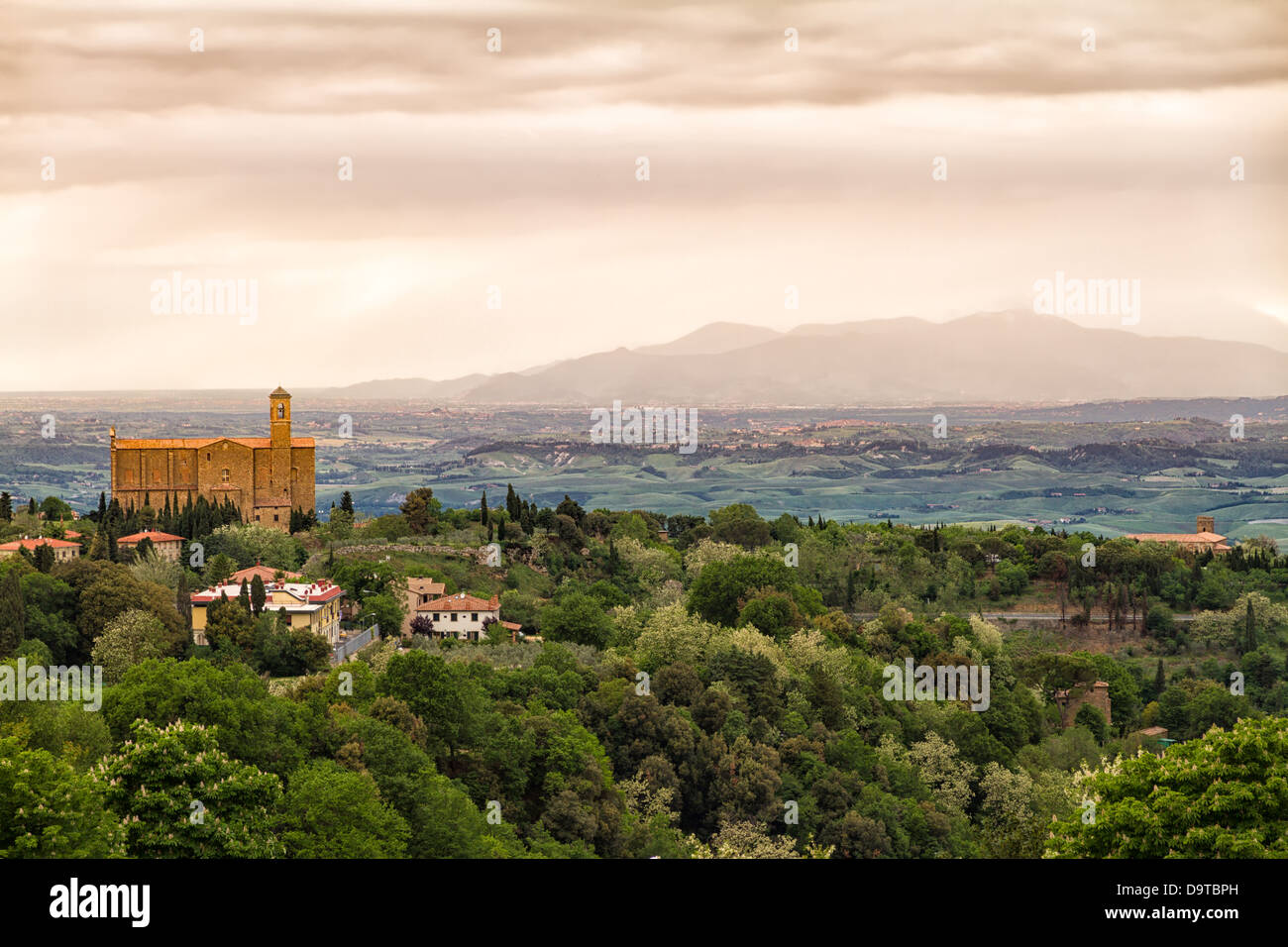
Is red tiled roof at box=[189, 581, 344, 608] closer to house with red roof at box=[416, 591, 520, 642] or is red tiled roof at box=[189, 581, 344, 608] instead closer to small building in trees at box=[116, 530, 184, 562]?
house with red roof at box=[416, 591, 520, 642]

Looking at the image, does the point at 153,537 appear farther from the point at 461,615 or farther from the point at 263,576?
the point at 461,615

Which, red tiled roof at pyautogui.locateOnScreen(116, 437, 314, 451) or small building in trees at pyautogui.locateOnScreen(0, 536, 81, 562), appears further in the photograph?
red tiled roof at pyautogui.locateOnScreen(116, 437, 314, 451)

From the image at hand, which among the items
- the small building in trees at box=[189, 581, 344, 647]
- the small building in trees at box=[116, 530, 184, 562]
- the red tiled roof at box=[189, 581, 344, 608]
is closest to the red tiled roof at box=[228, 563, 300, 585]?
the red tiled roof at box=[189, 581, 344, 608]

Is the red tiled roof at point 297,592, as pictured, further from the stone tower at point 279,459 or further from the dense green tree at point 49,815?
the dense green tree at point 49,815

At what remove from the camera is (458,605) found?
103 ft

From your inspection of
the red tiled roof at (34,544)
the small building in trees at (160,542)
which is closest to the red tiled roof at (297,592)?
the red tiled roof at (34,544)

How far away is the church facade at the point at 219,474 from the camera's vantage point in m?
40.8

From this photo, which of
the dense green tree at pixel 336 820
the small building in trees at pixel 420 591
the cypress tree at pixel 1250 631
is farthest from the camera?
the cypress tree at pixel 1250 631

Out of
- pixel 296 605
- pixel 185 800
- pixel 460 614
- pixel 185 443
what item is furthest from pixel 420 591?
pixel 185 800

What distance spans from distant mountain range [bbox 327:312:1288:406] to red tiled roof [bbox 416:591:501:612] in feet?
368

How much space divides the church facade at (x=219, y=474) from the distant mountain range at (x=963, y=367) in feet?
336

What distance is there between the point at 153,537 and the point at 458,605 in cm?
901

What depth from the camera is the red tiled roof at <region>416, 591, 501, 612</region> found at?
3109 cm
